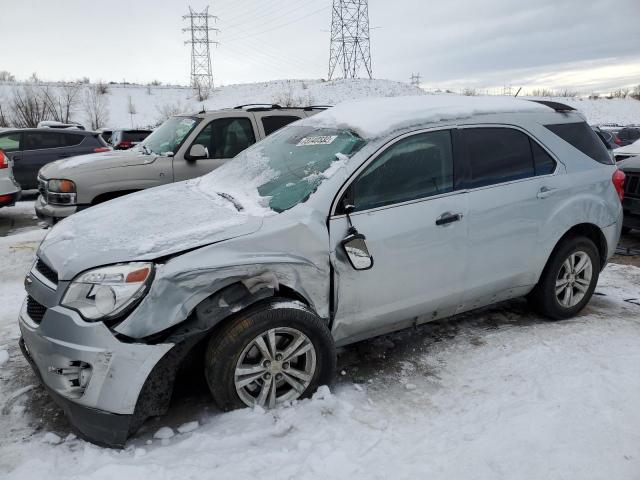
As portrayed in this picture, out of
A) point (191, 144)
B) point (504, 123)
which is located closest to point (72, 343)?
point (504, 123)

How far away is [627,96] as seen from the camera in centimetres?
5512

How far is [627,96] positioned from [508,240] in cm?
6284

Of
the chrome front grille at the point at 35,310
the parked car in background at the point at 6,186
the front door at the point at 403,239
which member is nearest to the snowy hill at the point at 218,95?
the parked car in background at the point at 6,186

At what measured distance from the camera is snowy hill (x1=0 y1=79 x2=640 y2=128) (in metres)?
38.9

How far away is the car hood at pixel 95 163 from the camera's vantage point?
595 centimetres

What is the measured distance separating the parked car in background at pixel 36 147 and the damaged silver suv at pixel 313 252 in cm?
827

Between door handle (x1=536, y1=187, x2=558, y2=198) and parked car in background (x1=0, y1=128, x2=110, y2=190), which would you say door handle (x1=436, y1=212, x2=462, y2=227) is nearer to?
door handle (x1=536, y1=187, x2=558, y2=198)

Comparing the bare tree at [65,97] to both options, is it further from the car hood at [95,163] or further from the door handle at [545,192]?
the door handle at [545,192]

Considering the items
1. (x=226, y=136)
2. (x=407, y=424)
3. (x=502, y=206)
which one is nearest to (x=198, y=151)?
(x=226, y=136)

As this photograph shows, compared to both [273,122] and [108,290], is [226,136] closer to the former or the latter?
[273,122]

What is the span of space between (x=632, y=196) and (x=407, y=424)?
5.62 metres

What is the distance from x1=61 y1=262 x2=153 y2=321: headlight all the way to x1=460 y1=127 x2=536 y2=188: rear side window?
2186 mm

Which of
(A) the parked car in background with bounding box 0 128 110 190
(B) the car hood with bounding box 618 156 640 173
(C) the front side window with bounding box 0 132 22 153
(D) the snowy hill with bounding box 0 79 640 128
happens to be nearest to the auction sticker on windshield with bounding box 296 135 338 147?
(B) the car hood with bounding box 618 156 640 173

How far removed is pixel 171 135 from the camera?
6.63 metres
